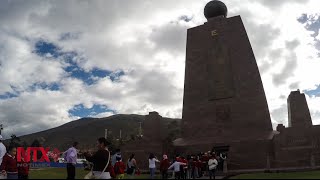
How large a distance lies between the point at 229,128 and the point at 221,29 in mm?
9326

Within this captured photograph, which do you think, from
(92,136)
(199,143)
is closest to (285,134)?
(199,143)

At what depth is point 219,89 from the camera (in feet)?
108

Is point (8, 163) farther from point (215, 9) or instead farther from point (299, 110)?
point (215, 9)

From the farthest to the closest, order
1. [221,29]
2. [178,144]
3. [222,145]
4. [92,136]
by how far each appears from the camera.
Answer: [92,136] < [221,29] < [178,144] < [222,145]

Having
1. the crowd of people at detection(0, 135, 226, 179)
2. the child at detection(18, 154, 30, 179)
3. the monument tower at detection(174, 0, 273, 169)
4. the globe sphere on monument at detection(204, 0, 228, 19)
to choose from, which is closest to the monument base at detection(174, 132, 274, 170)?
the monument tower at detection(174, 0, 273, 169)

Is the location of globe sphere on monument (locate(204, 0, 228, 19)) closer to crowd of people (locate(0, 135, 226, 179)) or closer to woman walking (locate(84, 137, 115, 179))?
crowd of people (locate(0, 135, 226, 179))

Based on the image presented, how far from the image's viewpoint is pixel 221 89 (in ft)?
108

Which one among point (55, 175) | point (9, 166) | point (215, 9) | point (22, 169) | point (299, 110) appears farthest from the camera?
point (215, 9)

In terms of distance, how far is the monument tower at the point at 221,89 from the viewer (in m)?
30.7

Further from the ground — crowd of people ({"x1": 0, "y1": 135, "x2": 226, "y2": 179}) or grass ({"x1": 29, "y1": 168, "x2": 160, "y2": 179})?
crowd of people ({"x1": 0, "y1": 135, "x2": 226, "y2": 179})

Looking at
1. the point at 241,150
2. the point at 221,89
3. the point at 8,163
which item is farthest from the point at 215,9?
the point at 8,163

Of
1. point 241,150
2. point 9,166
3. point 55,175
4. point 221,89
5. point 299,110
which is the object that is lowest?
point 55,175

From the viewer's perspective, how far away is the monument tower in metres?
30.7

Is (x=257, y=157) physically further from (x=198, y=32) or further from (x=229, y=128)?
(x=198, y=32)
